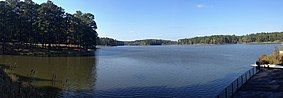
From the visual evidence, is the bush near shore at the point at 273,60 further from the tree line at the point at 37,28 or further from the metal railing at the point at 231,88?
the tree line at the point at 37,28

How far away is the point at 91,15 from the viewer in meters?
142

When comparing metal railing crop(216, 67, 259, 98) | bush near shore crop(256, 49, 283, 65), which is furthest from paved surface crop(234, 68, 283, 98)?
bush near shore crop(256, 49, 283, 65)

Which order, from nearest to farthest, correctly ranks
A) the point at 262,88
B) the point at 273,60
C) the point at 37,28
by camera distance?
1. the point at 262,88
2. the point at 273,60
3. the point at 37,28

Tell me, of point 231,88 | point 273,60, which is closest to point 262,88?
point 231,88

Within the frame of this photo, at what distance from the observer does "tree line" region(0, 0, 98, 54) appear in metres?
97.3

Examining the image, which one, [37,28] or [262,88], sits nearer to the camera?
[262,88]

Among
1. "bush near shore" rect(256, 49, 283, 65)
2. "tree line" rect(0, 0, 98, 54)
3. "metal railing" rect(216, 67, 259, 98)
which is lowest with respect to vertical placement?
"metal railing" rect(216, 67, 259, 98)

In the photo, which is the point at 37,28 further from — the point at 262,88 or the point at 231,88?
the point at 262,88

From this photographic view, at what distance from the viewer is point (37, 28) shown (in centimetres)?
10525

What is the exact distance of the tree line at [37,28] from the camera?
9731cm

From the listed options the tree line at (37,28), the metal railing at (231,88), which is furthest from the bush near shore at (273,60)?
the tree line at (37,28)

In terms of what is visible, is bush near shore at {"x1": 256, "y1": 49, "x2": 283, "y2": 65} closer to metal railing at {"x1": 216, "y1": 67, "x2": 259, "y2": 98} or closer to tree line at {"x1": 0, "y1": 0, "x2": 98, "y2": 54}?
metal railing at {"x1": 216, "y1": 67, "x2": 259, "y2": 98}

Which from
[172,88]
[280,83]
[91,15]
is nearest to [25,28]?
[91,15]

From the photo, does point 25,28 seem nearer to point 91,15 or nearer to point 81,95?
point 91,15
